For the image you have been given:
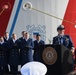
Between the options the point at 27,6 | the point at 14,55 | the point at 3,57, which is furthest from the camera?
the point at 27,6

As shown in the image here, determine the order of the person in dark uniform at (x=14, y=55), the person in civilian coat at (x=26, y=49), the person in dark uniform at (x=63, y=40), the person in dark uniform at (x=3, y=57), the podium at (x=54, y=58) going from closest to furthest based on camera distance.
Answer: the podium at (x=54, y=58)
the person in dark uniform at (x=63, y=40)
the person in civilian coat at (x=26, y=49)
the person in dark uniform at (x=14, y=55)
the person in dark uniform at (x=3, y=57)

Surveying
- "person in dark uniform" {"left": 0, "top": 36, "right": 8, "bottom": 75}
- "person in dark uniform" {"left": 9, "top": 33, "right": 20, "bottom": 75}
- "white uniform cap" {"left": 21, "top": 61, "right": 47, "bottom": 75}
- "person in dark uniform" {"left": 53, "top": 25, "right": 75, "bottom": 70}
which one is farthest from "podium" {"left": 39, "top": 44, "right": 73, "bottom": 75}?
"white uniform cap" {"left": 21, "top": 61, "right": 47, "bottom": 75}

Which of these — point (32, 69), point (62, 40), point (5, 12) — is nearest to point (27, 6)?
point (5, 12)

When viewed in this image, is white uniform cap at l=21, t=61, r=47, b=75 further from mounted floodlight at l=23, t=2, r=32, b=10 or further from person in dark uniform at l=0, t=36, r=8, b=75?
mounted floodlight at l=23, t=2, r=32, b=10

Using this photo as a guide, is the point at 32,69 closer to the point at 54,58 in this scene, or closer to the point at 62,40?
the point at 54,58

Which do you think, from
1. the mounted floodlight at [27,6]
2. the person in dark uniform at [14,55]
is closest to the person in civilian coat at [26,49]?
the person in dark uniform at [14,55]

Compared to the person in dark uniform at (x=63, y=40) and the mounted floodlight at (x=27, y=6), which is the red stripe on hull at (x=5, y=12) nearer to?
the mounted floodlight at (x=27, y=6)

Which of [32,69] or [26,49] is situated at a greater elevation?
[26,49]

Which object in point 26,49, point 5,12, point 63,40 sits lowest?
point 26,49

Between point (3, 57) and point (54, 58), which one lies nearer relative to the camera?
point (54, 58)

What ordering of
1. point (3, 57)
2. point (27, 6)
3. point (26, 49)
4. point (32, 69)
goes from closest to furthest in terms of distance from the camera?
point (32, 69)
point (26, 49)
point (3, 57)
point (27, 6)

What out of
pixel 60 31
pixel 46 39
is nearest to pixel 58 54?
pixel 60 31

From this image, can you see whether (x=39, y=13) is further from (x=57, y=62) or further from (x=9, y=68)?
(x=57, y=62)

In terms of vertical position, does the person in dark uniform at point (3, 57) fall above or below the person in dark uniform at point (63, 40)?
below
